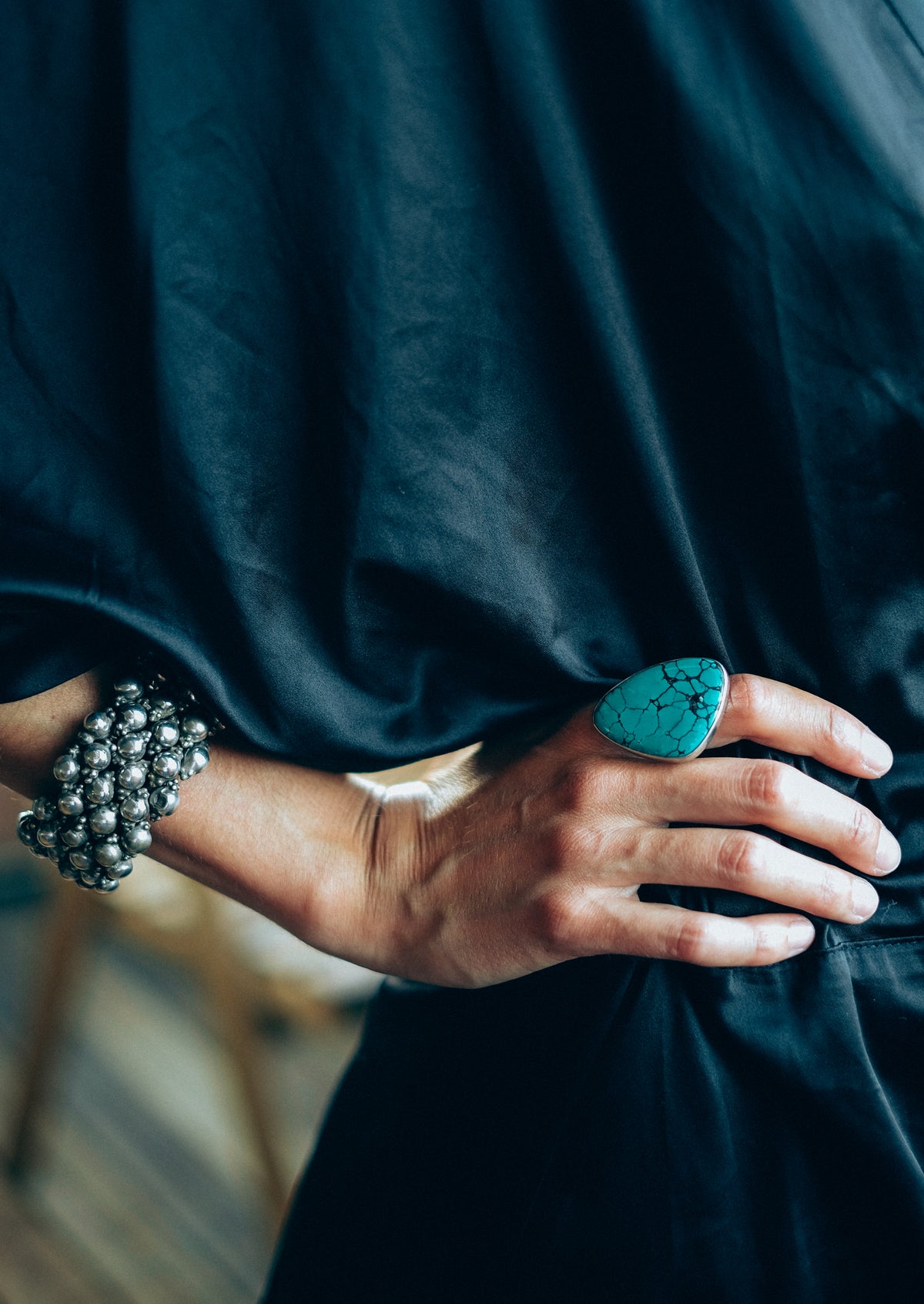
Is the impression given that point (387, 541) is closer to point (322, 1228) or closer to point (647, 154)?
point (647, 154)

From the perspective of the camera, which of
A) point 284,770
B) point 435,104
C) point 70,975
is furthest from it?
point 70,975

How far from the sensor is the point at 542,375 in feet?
1.95

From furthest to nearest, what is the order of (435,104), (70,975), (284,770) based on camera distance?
(70,975) → (284,770) → (435,104)

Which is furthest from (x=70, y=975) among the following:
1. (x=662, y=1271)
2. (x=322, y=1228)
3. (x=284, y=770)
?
(x=662, y=1271)

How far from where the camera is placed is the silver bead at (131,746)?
0.63m

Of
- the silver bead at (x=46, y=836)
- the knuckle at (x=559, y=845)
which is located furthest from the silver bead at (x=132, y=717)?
the knuckle at (x=559, y=845)

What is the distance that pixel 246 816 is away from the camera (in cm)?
70

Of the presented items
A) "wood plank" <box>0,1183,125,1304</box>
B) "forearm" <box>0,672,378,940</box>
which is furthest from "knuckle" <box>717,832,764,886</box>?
"wood plank" <box>0,1183,125,1304</box>

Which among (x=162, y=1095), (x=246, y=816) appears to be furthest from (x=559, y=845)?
(x=162, y=1095)

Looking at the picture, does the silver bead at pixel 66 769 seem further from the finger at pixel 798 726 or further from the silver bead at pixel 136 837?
the finger at pixel 798 726

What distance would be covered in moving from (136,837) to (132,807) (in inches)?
1.0

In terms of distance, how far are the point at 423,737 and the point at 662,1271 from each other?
0.36 m

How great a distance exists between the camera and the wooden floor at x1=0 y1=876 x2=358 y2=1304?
1.81 meters

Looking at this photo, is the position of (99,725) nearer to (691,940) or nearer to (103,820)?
(103,820)
